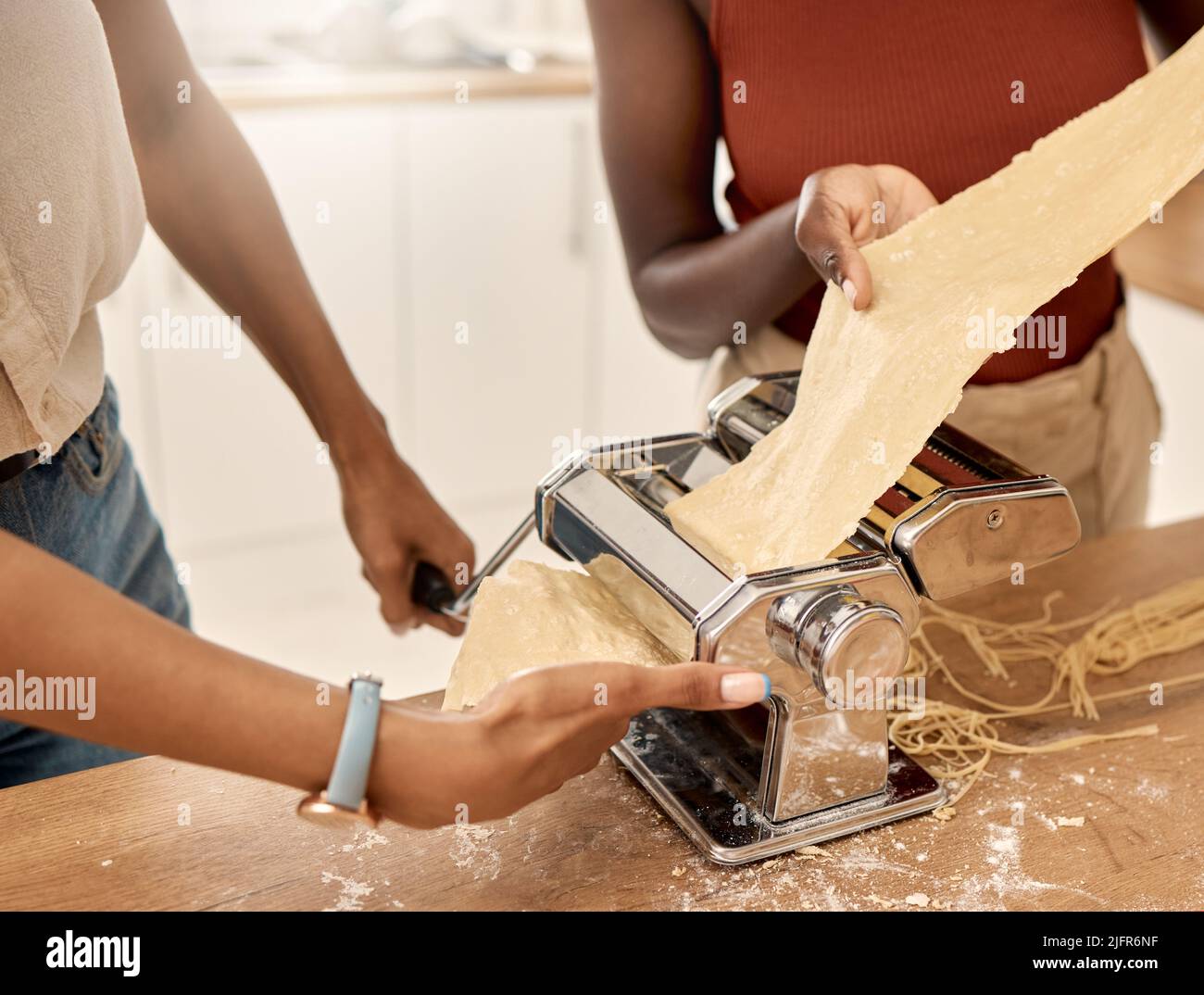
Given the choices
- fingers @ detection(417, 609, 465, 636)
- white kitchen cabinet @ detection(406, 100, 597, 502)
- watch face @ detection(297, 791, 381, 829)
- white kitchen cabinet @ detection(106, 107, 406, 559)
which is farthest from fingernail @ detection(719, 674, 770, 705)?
white kitchen cabinet @ detection(406, 100, 597, 502)

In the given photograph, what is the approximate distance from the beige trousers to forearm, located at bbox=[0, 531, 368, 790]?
0.72 metres

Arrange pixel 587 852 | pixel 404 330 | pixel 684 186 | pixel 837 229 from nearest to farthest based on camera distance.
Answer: pixel 587 852 → pixel 837 229 → pixel 684 186 → pixel 404 330

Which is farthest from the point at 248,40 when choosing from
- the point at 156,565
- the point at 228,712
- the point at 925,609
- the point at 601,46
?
the point at 228,712

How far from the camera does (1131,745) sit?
94 cm

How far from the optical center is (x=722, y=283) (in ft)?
4.09

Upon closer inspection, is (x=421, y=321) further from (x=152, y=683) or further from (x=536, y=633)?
(x=152, y=683)

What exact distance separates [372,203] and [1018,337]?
1.83 m

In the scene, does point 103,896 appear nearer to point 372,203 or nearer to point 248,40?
point 372,203

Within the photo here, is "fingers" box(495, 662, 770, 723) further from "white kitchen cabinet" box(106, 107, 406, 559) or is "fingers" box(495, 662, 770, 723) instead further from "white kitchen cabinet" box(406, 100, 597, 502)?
"white kitchen cabinet" box(406, 100, 597, 502)

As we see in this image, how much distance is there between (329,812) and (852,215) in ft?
2.18

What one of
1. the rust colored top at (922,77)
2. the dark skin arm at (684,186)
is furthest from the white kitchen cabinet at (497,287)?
the rust colored top at (922,77)

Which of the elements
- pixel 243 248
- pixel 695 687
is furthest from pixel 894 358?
pixel 243 248

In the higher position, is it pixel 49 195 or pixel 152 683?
pixel 49 195

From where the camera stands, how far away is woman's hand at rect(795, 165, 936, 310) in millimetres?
941
